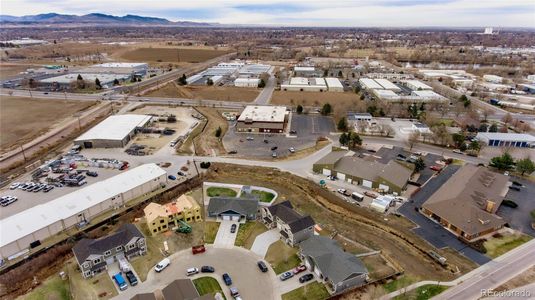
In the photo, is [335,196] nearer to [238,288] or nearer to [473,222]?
[473,222]

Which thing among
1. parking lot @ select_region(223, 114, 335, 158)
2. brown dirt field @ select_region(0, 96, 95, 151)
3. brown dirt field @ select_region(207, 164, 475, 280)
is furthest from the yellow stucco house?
brown dirt field @ select_region(0, 96, 95, 151)

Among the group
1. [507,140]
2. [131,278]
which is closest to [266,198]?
[131,278]

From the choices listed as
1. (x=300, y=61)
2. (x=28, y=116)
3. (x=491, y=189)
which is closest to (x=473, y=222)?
(x=491, y=189)

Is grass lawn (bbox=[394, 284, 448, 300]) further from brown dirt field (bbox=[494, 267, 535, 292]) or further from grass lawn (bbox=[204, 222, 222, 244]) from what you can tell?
grass lawn (bbox=[204, 222, 222, 244])

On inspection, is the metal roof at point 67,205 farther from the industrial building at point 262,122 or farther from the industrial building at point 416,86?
the industrial building at point 416,86

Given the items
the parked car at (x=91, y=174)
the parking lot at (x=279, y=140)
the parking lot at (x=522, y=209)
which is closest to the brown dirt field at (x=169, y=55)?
the parking lot at (x=279, y=140)

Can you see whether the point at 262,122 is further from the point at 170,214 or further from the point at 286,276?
the point at 286,276
